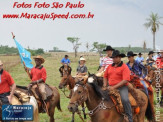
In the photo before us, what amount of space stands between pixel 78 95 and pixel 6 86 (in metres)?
2.12

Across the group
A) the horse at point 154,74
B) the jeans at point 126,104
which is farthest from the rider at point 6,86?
the horse at point 154,74

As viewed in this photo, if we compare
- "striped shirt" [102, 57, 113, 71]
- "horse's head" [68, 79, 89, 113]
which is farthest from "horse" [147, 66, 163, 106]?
"horse's head" [68, 79, 89, 113]

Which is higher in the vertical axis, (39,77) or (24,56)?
(24,56)

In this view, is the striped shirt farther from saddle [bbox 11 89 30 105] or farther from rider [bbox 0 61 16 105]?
rider [bbox 0 61 16 105]

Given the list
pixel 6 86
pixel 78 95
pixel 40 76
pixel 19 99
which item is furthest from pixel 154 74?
pixel 6 86

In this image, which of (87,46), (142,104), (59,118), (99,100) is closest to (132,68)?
(142,104)

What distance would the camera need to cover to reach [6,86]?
636 centimetres

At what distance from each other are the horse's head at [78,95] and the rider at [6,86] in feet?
5.88

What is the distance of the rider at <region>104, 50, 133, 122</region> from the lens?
6.11 metres

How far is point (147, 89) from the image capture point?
8.12 m

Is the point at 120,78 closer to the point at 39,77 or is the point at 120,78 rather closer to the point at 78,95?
the point at 78,95

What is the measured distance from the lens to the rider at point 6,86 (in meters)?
6.21

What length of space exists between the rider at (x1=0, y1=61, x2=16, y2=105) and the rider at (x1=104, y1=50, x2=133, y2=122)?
256 cm

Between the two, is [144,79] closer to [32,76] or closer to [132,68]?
[132,68]
